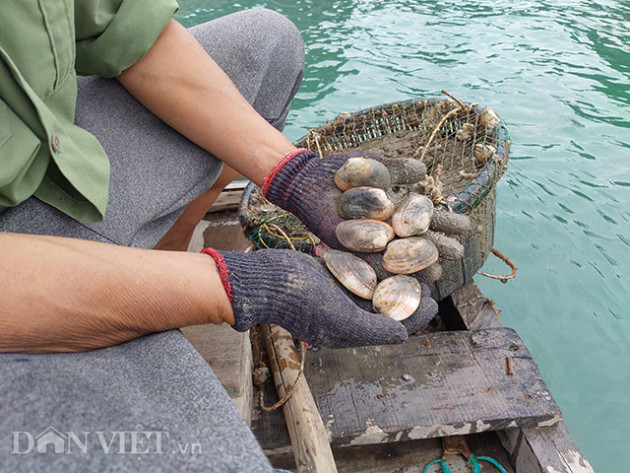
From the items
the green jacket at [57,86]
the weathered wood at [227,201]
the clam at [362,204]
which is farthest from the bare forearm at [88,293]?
the weathered wood at [227,201]

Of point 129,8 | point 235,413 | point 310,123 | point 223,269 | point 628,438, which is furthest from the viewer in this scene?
point 310,123

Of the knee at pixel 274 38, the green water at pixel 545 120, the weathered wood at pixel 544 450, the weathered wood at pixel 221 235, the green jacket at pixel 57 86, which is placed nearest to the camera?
the green jacket at pixel 57 86

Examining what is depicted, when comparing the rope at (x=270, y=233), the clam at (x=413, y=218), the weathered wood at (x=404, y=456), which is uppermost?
the clam at (x=413, y=218)

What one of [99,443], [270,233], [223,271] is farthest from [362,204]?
[99,443]

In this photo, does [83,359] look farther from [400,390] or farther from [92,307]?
[400,390]

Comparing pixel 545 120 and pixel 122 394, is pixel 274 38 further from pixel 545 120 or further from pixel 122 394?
pixel 545 120

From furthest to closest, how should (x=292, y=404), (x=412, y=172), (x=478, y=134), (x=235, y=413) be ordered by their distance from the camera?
(x=478, y=134), (x=412, y=172), (x=292, y=404), (x=235, y=413)

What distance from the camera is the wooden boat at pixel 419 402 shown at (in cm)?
143

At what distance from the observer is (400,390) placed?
1532mm

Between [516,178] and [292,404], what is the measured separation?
2.80 metres

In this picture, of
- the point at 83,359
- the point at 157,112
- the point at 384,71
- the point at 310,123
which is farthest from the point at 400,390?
the point at 384,71

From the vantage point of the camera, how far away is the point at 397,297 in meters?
1.31

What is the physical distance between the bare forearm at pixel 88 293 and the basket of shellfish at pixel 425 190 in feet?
1.89

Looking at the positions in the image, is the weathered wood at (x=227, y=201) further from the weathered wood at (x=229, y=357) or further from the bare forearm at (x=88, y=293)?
the bare forearm at (x=88, y=293)
